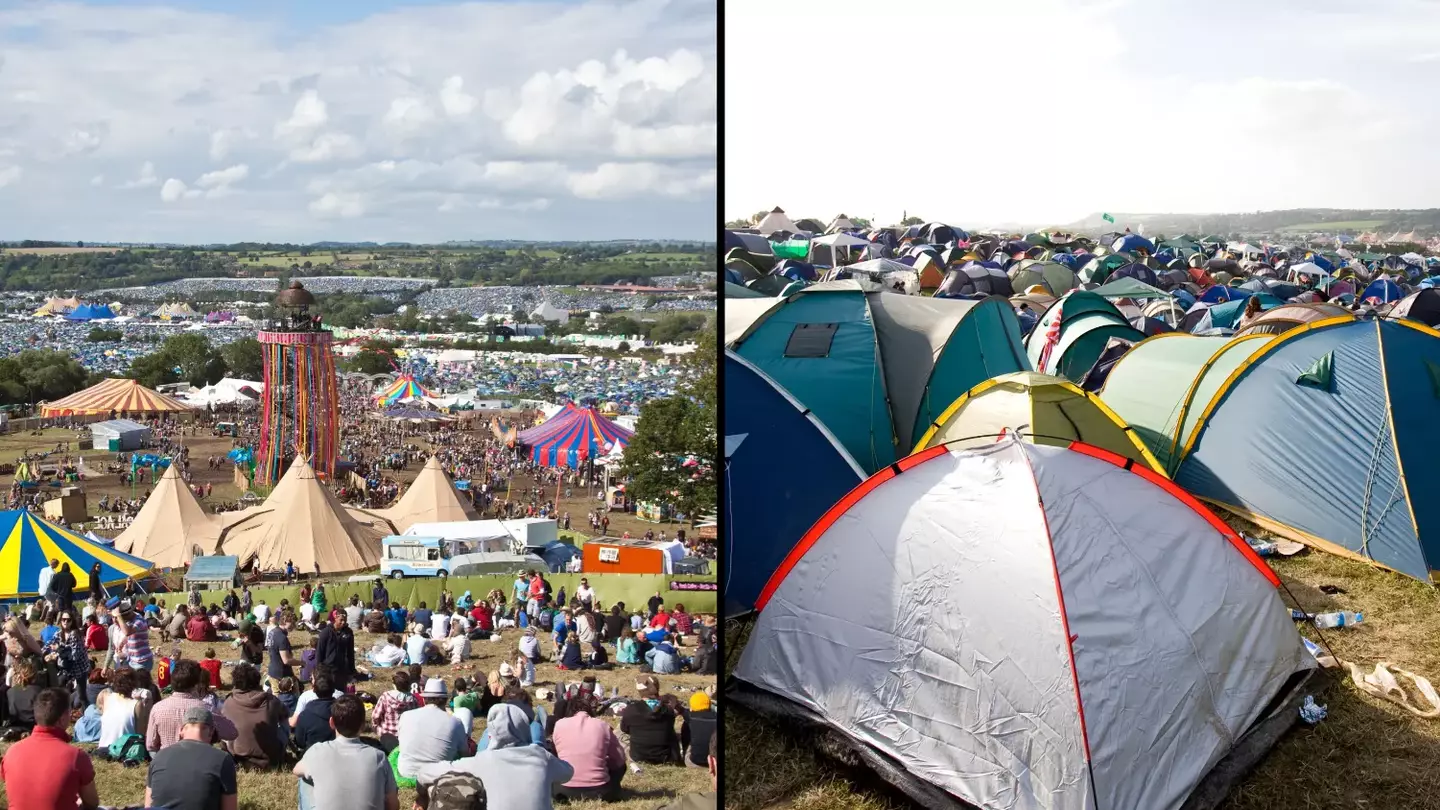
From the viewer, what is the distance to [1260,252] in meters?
41.6

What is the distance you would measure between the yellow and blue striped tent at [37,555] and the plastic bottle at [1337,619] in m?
5.63

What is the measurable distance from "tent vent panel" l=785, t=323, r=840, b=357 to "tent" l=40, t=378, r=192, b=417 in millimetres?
3811

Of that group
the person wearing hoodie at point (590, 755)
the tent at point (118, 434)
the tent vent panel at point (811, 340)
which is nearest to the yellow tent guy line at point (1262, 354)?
the tent vent panel at point (811, 340)

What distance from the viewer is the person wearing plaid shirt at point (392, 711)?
393 centimetres

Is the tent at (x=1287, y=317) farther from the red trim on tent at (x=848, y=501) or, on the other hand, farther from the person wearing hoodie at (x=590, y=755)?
the person wearing hoodie at (x=590, y=755)

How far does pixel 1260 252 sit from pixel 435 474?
43359 mm

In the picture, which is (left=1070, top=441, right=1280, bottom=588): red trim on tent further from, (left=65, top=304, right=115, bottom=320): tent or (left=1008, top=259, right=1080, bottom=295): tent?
(left=1008, top=259, right=1080, bottom=295): tent

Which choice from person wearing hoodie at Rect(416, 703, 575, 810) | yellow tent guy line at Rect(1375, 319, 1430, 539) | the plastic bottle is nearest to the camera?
person wearing hoodie at Rect(416, 703, 575, 810)

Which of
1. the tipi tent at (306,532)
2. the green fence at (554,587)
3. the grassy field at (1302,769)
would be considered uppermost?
the tipi tent at (306,532)

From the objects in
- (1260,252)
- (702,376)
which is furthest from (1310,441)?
(1260,252)

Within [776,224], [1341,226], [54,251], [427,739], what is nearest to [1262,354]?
[427,739]

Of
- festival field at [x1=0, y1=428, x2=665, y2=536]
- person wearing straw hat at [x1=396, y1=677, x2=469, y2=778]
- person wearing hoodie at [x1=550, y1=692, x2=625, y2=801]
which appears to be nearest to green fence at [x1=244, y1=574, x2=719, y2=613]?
festival field at [x1=0, y1=428, x2=665, y2=536]

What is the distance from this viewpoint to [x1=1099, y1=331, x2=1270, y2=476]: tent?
25.0ft

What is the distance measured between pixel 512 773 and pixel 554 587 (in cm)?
123
